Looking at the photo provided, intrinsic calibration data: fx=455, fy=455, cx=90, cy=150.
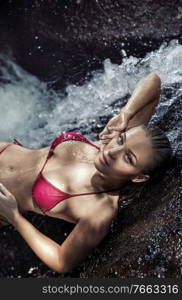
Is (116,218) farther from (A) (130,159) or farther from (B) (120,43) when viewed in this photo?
(B) (120,43)

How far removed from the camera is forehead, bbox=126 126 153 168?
93.3 inches

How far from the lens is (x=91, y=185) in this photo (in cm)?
264

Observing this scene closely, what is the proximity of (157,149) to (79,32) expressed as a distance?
1.93 meters

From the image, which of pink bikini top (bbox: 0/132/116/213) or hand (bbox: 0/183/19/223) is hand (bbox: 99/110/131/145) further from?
hand (bbox: 0/183/19/223)

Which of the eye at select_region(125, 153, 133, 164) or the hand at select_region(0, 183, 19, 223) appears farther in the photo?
the hand at select_region(0, 183, 19, 223)

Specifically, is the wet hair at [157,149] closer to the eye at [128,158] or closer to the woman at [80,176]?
the woman at [80,176]

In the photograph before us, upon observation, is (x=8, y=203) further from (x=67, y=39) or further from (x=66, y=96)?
(x=67, y=39)

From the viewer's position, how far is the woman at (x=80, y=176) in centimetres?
240

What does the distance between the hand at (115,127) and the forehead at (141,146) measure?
0.66ft

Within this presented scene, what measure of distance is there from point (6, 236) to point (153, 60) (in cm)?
186

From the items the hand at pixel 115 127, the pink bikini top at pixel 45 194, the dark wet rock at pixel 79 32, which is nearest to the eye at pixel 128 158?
the hand at pixel 115 127

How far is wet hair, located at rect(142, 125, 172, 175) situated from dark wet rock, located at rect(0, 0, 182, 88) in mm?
1580

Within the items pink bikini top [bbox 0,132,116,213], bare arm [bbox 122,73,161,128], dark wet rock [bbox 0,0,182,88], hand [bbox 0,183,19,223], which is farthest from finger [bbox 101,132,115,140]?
dark wet rock [bbox 0,0,182,88]

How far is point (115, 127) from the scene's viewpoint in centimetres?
264
